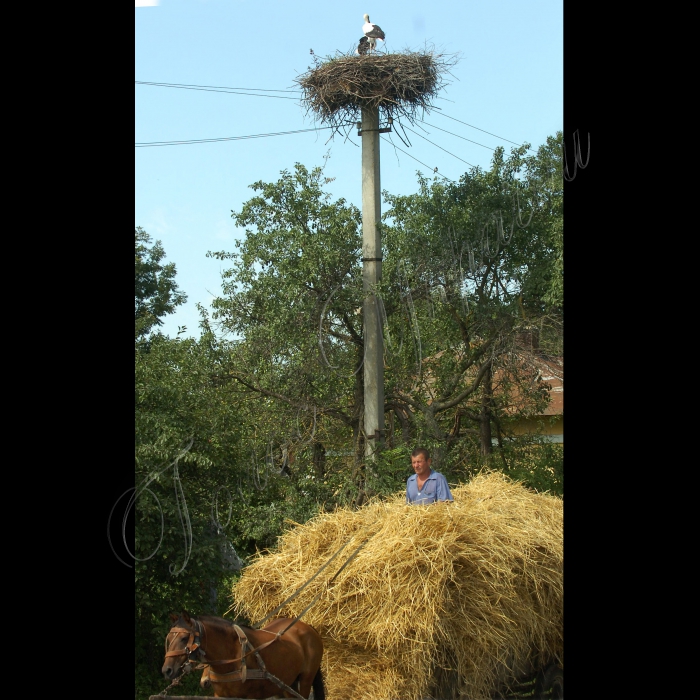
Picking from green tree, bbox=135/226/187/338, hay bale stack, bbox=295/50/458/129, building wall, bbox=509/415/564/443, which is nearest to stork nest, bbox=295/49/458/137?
hay bale stack, bbox=295/50/458/129

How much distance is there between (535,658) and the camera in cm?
542

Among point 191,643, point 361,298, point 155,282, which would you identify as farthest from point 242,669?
point 155,282

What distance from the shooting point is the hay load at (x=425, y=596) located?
4492 mm

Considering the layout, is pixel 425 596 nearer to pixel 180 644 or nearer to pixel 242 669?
pixel 242 669

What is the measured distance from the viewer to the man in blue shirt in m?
5.58

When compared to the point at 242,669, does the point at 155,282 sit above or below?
above

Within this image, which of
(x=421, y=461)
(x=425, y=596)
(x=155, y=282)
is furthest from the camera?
(x=155, y=282)

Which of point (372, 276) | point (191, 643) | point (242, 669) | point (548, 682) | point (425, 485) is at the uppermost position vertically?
point (372, 276)

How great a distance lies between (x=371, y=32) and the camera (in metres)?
9.82

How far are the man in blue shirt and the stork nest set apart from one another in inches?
213

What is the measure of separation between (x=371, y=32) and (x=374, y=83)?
0.74 m
